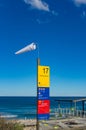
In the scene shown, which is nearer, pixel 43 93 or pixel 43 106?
pixel 43 106

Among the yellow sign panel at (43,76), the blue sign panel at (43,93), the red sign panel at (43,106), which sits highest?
the yellow sign panel at (43,76)

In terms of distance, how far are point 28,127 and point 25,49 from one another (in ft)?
46.5

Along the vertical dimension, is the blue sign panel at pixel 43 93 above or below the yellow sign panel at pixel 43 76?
below

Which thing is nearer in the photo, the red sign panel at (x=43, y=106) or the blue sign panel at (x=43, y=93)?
the red sign panel at (x=43, y=106)

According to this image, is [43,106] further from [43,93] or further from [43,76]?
[43,76]

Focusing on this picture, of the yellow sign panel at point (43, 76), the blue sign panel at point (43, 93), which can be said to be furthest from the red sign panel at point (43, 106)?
the yellow sign panel at point (43, 76)

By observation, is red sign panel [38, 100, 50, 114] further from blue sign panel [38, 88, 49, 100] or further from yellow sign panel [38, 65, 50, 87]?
yellow sign panel [38, 65, 50, 87]

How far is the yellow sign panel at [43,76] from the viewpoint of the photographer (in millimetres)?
15316

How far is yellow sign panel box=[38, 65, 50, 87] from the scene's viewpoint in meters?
15.3

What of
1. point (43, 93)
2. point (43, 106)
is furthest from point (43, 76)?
point (43, 106)

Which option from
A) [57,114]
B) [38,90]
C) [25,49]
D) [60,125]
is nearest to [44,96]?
[38,90]

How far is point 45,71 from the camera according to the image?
15.5m

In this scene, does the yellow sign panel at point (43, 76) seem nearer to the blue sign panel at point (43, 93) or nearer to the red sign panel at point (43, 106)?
the blue sign panel at point (43, 93)

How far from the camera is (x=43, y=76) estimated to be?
607 inches
